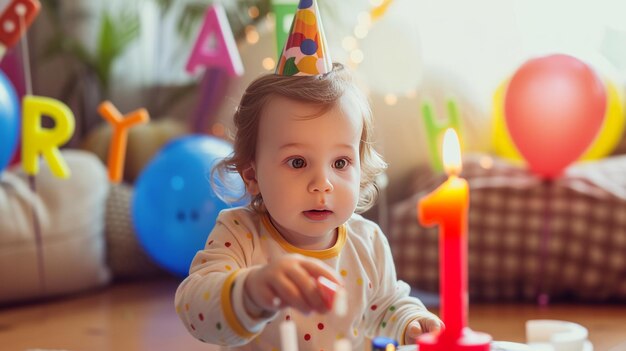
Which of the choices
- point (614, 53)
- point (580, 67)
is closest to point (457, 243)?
point (580, 67)

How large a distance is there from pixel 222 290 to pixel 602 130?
6.06ft

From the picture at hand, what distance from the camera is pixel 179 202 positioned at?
2.28 m

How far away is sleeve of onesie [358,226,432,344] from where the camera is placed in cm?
114

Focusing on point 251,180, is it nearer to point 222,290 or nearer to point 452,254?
point 222,290

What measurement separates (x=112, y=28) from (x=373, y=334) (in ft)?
6.92

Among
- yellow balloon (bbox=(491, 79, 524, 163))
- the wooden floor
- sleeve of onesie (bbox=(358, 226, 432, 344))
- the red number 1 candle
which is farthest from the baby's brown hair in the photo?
yellow balloon (bbox=(491, 79, 524, 163))

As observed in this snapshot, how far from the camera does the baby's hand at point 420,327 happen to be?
1072 millimetres

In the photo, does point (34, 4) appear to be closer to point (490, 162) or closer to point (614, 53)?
point (490, 162)

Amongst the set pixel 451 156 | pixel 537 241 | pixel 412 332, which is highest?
pixel 451 156

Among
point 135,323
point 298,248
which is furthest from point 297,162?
point 135,323

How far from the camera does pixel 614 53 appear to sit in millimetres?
2668

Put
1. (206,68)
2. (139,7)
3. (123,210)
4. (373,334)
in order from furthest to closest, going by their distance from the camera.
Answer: (139,7), (206,68), (123,210), (373,334)

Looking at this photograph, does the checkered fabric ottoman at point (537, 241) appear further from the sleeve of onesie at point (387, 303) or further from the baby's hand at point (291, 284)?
the baby's hand at point (291, 284)

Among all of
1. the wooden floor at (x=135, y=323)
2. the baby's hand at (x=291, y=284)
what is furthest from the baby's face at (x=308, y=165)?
the wooden floor at (x=135, y=323)
